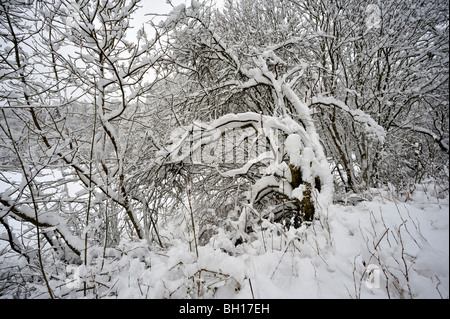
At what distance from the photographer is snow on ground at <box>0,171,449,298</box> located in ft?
4.33

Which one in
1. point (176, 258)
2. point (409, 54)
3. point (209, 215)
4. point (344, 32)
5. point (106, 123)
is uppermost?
point (344, 32)

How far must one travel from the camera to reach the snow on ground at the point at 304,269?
1.32m

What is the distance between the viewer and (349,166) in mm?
5926

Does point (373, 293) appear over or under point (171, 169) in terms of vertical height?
under

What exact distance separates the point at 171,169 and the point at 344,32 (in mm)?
5514

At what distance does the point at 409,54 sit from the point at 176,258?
6.40 metres

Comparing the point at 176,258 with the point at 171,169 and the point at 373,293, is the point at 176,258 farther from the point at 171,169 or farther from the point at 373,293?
the point at 171,169

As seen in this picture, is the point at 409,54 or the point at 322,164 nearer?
the point at 322,164

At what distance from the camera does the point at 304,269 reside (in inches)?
62.1
